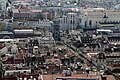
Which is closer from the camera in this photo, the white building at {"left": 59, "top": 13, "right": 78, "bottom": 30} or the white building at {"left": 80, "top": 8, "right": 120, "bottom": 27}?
the white building at {"left": 59, "top": 13, "right": 78, "bottom": 30}

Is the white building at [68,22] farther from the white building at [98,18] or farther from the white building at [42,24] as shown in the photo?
the white building at [42,24]

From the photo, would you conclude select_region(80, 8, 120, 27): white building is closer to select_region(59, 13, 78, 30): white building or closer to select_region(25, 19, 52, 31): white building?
select_region(59, 13, 78, 30): white building

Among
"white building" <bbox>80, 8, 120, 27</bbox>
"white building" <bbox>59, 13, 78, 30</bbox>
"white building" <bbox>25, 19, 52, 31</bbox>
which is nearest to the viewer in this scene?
"white building" <bbox>25, 19, 52, 31</bbox>

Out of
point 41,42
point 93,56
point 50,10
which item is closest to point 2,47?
point 41,42

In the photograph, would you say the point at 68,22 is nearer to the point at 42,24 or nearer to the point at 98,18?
the point at 42,24

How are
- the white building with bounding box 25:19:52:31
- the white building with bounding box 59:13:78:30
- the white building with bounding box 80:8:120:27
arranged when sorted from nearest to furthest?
the white building with bounding box 25:19:52:31 < the white building with bounding box 59:13:78:30 < the white building with bounding box 80:8:120:27

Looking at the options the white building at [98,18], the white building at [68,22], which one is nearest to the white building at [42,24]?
the white building at [68,22]

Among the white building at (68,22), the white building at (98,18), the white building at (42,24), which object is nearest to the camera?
the white building at (42,24)

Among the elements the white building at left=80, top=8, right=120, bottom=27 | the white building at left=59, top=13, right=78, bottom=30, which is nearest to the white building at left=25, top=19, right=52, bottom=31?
the white building at left=59, top=13, right=78, bottom=30

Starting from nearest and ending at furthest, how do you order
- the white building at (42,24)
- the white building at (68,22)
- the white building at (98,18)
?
the white building at (42,24), the white building at (68,22), the white building at (98,18)
